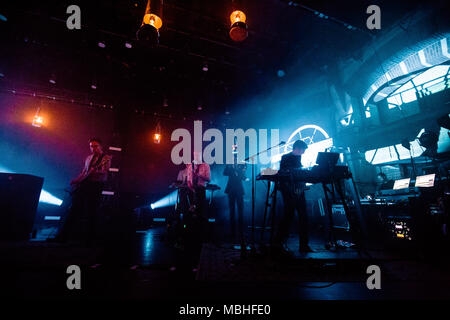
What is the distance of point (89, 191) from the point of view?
4.17 metres

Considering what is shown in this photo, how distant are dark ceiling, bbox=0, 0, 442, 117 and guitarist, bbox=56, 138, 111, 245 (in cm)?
367

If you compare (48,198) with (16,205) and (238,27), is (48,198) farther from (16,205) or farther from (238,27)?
(238,27)

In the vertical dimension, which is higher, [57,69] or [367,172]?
[57,69]

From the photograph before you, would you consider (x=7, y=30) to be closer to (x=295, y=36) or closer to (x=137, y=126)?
(x=137, y=126)

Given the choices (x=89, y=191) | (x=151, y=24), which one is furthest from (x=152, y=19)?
(x=89, y=191)

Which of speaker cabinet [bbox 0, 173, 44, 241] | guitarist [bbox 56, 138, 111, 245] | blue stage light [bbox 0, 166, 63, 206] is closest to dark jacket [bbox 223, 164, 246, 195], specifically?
guitarist [bbox 56, 138, 111, 245]

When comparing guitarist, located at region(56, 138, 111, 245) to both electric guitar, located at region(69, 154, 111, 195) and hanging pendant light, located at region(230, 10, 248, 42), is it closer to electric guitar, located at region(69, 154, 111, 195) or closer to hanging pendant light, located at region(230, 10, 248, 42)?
electric guitar, located at region(69, 154, 111, 195)

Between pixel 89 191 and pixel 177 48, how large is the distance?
5.14 m

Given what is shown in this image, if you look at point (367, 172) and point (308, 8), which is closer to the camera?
point (308, 8)

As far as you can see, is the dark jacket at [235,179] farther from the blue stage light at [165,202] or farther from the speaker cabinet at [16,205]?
the speaker cabinet at [16,205]

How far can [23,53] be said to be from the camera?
6.38 m

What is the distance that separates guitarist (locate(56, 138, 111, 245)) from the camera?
4004 millimetres
